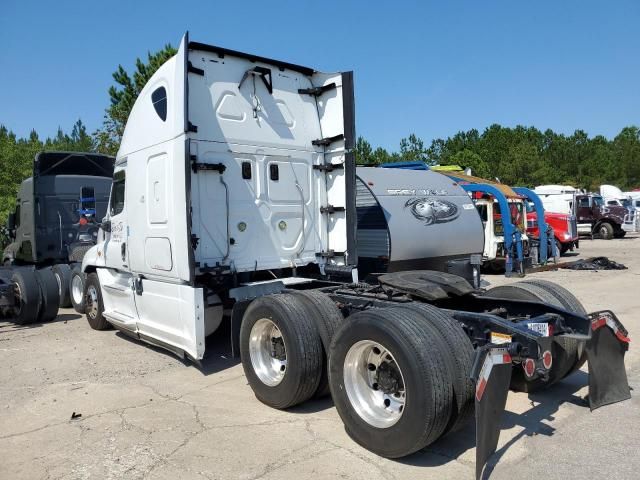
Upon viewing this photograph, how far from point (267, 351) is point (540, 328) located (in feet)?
8.32

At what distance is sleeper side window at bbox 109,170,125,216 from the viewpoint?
7393 millimetres

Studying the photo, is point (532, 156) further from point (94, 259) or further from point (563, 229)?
point (94, 259)

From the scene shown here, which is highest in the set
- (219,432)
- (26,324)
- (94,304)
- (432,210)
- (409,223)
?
(432,210)

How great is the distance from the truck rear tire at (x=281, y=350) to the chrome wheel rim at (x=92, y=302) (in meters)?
4.21

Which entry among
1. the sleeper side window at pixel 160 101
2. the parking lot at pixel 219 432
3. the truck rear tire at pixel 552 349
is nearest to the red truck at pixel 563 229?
the parking lot at pixel 219 432

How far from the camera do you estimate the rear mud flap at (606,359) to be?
4.30 metres

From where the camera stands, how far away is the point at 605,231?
29.3 m

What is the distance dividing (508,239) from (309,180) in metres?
9.67

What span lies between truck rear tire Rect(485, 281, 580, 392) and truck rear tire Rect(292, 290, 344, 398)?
155 centimetres

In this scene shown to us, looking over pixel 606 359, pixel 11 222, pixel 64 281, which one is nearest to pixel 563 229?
pixel 64 281

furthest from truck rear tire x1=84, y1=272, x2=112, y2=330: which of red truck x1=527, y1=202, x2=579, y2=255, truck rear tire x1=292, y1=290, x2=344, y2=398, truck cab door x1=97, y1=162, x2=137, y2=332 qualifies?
red truck x1=527, y1=202, x2=579, y2=255

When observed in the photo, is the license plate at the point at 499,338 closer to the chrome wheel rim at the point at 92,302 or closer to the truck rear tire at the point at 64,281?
the chrome wheel rim at the point at 92,302

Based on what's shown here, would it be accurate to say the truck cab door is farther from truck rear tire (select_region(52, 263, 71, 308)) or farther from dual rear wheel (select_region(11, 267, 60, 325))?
truck rear tire (select_region(52, 263, 71, 308))

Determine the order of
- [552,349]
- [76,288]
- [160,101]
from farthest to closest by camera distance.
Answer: [76,288] → [160,101] → [552,349]
